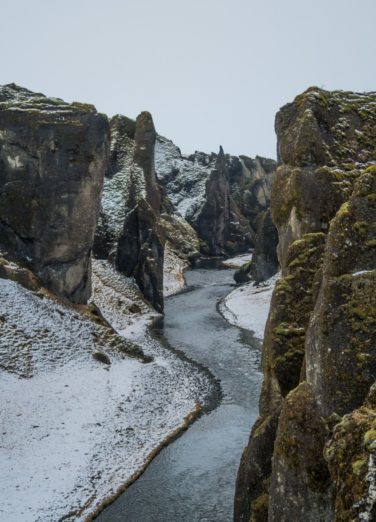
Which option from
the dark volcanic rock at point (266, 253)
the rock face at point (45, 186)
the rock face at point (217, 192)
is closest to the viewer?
the rock face at point (45, 186)

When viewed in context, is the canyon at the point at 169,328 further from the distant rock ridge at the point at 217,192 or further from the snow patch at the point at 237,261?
the distant rock ridge at the point at 217,192

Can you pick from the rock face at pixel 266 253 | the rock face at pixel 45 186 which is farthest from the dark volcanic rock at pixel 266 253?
the rock face at pixel 45 186

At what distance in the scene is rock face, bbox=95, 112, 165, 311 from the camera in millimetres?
65938

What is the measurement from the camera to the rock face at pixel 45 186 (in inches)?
1877

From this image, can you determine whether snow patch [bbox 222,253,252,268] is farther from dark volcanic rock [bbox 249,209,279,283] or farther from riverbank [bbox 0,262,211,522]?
riverbank [bbox 0,262,211,522]

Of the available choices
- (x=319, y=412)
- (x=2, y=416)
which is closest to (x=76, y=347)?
(x=2, y=416)

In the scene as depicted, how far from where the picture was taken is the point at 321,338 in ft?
44.4

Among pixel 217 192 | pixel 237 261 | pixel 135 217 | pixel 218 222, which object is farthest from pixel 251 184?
pixel 135 217

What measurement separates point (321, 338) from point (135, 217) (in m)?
56.0

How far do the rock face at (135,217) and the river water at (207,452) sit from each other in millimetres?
13713

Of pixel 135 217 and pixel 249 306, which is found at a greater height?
pixel 135 217

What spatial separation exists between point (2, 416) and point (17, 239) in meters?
22.2

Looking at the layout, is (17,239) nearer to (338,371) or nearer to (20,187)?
(20,187)

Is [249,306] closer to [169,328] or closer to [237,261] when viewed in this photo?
[169,328]
